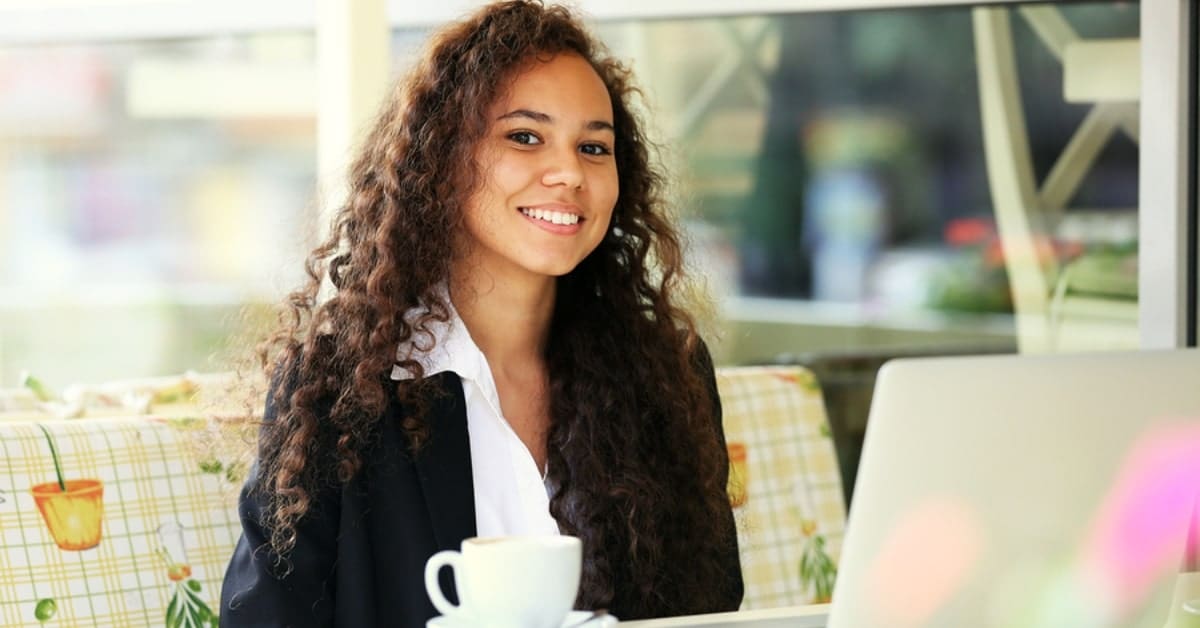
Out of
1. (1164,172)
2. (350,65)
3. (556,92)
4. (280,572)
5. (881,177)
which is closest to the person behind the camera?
(280,572)

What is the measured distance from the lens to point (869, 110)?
124 inches

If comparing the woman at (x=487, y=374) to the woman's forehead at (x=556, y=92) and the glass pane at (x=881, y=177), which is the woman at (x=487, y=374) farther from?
the glass pane at (x=881, y=177)

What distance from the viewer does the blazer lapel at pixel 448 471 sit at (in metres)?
1.68

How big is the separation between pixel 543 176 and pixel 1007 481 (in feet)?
3.02

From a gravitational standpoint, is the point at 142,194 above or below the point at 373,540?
above

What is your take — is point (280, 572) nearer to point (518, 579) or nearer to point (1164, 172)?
point (518, 579)

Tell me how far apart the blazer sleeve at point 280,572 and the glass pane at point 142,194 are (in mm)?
1676

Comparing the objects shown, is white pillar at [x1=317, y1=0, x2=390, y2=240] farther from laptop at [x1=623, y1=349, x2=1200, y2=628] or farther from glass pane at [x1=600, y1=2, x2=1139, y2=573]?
laptop at [x1=623, y1=349, x2=1200, y2=628]

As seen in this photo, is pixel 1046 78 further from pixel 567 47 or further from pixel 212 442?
pixel 212 442

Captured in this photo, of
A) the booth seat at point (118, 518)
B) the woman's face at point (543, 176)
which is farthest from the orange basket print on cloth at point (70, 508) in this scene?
the woman's face at point (543, 176)

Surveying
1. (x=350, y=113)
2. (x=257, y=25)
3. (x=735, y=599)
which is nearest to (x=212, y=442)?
(x=735, y=599)

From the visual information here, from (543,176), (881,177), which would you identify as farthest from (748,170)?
(543,176)

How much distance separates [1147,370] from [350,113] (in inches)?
77.8

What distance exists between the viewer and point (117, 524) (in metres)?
1.83
